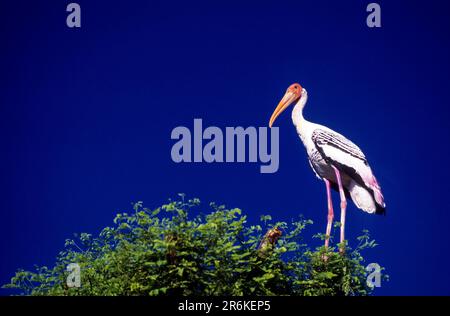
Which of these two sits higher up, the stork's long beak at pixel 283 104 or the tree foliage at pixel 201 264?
the stork's long beak at pixel 283 104

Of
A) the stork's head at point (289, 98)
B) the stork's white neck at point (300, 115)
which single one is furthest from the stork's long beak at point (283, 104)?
the stork's white neck at point (300, 115)

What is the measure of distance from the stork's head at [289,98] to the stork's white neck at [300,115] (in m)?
0.08

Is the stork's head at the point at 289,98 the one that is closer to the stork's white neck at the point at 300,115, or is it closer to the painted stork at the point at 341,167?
the stork's white neck at the point at 300,115

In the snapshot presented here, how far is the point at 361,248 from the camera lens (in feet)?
45.6

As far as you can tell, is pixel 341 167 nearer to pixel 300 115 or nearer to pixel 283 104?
pixel 300 115

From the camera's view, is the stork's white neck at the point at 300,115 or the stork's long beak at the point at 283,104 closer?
the stork's white neck at the point at 300,115

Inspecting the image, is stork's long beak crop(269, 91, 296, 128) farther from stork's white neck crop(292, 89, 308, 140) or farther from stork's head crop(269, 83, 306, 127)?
stork's white neck crop(292, 89, 308, 140)

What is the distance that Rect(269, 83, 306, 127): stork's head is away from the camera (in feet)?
55.8

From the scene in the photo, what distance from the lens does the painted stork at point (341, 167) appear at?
16.1 meters

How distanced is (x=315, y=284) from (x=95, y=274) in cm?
321

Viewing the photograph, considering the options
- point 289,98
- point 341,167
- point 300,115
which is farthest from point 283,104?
point 341,167

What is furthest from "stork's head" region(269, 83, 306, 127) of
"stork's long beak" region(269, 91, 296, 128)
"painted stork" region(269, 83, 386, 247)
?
"painted stork" region(269, 83, 386, 247)

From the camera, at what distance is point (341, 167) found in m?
16.2
